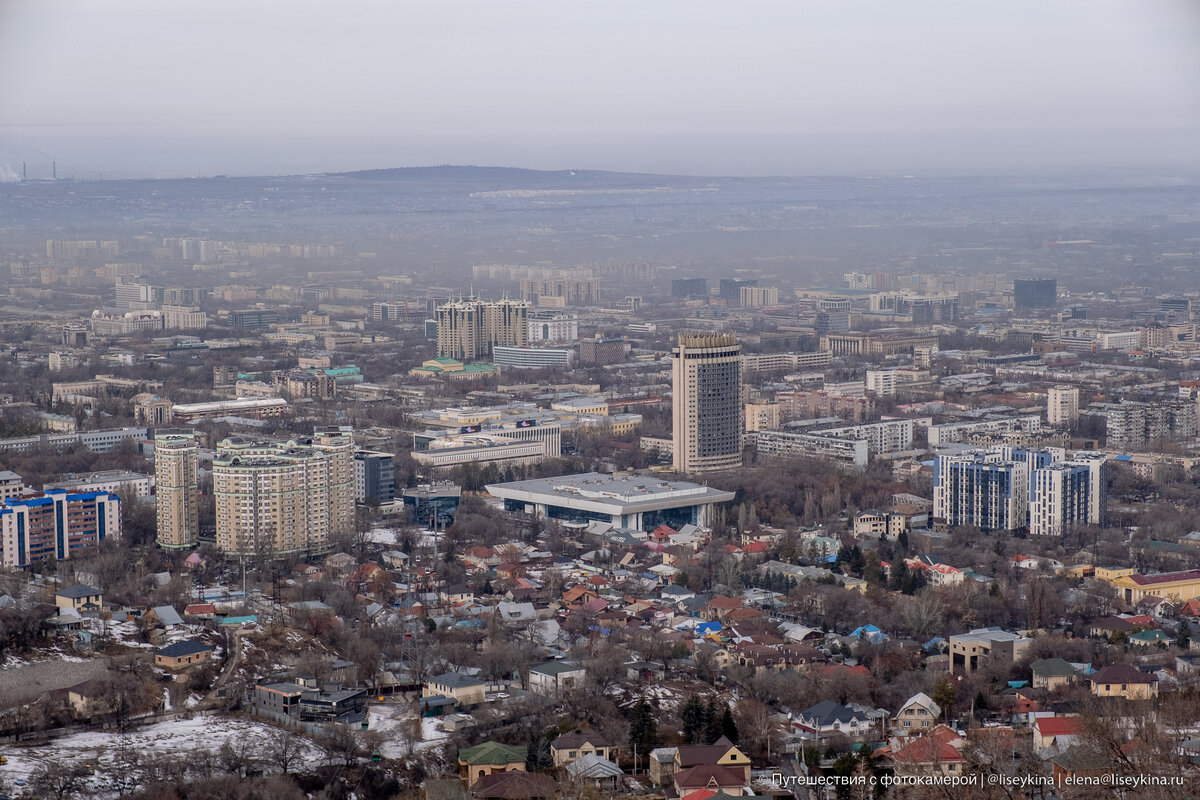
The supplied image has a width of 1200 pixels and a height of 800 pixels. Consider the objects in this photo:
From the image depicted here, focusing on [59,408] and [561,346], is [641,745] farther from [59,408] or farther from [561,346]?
[561,346]

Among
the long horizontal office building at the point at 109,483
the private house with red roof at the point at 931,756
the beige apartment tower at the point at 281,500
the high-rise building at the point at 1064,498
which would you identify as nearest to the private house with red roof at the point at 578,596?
the beige apartment tower at the point at 281,500

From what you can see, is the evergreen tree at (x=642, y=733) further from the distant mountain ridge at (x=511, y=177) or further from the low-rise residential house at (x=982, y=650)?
the distant mountain ridge at (x=511, y=177)

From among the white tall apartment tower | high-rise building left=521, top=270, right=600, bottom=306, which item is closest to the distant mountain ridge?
high-rise building left=521, top=270, right=600, bottom=306

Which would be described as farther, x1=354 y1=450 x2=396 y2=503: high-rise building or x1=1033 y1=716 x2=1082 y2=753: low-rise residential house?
x1=354 y1=450 x2=396 y2=503: high-rise building

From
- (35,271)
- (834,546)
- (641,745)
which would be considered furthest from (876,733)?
(35,271)

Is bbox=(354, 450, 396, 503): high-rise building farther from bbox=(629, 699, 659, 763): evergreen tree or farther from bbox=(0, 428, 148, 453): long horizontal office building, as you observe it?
bbox=(629, 699, 659, 763): evergreen tree

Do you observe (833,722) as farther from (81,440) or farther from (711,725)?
(81,440)
